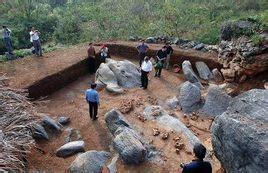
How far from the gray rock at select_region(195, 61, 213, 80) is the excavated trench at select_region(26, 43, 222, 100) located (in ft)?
0.91

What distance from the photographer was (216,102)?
13.2m

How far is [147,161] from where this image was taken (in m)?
10.1

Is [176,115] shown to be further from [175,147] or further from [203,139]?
[175,147]

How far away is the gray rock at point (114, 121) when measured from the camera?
1144cm

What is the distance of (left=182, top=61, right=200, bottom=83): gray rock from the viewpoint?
15852mm

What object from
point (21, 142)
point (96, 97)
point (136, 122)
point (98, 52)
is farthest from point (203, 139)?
point (98, 52)

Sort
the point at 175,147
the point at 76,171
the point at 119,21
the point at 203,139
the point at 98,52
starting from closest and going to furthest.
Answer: the point at 76,171, the point at 175,147, the point at 203,139, the point at 98,52, the point at 119,21

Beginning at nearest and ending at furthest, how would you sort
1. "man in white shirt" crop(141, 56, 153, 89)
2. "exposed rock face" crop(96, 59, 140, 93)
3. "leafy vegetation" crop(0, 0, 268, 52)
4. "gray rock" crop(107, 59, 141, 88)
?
"man in white shirt" crop(141, 56, 153, 89) → "exposed rock face" crop(96, 59, 140, 93) → "gray rock" crop(107, 59, 141, 88) → "leafy vegetation" crop(0, 0, 268, 52)

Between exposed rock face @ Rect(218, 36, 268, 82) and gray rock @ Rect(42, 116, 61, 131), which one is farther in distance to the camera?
exposed rock face @ Rect(218, 36, 268, 82)

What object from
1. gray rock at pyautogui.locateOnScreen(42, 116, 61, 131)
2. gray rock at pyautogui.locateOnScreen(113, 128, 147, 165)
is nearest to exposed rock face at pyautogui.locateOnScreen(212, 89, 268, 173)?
gray rock at pyautogui.locateOnScreen(113, 128, 147, 165)

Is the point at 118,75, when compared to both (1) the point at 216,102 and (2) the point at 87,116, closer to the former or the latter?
(2) the point at 87,116

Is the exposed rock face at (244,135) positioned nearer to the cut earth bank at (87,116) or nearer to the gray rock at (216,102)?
the cut earth bank at (87,116)

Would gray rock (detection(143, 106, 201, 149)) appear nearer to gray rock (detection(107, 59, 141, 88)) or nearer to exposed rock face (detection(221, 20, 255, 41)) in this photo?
gray rock (detection(107, 59, 141, 88))

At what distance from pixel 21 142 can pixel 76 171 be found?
1658mm
